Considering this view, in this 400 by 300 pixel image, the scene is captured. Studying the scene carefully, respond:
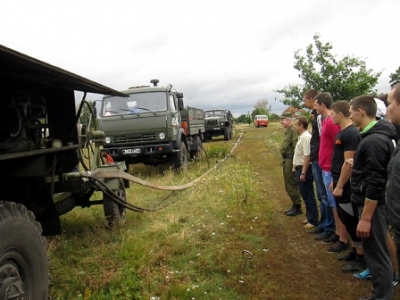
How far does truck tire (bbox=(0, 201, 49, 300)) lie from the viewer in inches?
92.5

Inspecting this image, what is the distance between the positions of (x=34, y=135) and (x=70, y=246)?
5.09ft

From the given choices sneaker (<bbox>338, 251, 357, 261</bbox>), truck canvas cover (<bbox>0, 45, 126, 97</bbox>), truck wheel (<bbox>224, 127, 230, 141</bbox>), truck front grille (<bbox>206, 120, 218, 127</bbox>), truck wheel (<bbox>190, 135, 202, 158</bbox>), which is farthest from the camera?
truck wheel (<bbox>224, 127, 230, 141</bbox>)

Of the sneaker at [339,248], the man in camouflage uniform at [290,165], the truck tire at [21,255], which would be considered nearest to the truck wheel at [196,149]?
the man in camouflage uniform at [290,165]

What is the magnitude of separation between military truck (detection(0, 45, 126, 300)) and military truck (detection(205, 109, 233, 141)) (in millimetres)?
19318

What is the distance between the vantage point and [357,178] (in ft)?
10.3

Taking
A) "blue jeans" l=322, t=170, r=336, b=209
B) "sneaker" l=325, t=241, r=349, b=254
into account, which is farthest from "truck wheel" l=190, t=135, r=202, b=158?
"sneaker" l=325, t=241, r=349, b=254

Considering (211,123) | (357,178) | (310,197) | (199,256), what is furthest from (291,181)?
(211,123)

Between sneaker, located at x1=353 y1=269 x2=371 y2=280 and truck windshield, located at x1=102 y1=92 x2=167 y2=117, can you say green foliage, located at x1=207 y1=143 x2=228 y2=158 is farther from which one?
sneaker, located at x1=353 y1=269 x2=371 y2=280

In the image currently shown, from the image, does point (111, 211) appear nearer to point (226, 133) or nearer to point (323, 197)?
point (323, 197)

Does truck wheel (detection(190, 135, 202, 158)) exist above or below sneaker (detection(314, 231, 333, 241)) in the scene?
above

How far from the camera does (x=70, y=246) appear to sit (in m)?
4.50

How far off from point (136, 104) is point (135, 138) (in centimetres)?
94

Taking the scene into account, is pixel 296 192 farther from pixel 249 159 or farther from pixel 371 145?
pixel 249 159

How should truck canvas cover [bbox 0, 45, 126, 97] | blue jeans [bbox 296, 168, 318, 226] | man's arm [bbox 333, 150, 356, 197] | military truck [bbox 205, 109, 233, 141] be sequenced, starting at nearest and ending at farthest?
1. truck canvas cover [bbox 0, 45, 126, 97]
2. man's arm [bbox 333, 150, 356, 197]
3. blue jeans [bbox 296, 168, 318, 226]
4. military truck [bbox 205, 109, 233, 141]
